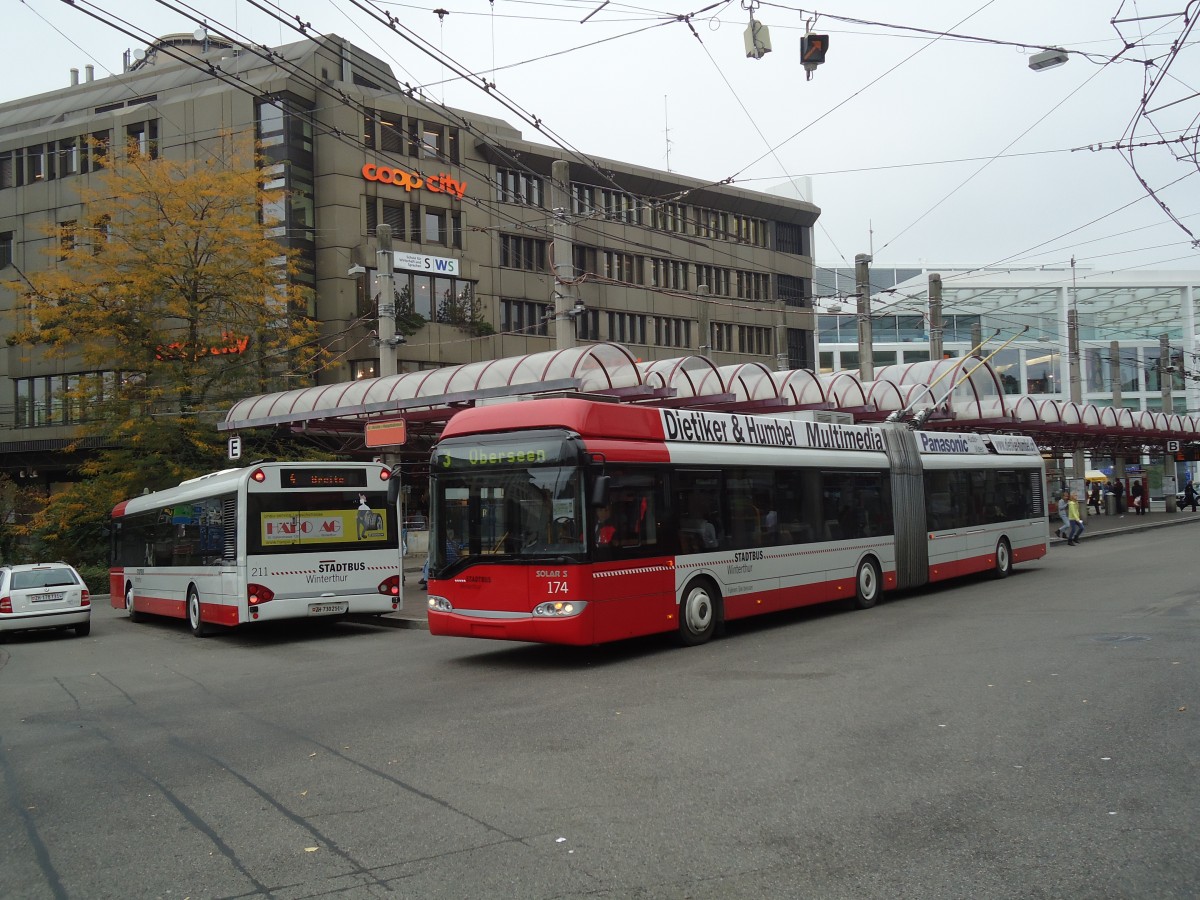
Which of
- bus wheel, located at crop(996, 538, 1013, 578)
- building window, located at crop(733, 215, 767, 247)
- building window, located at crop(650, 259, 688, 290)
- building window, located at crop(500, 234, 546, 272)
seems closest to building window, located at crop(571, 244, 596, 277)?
building window, located at crop(500, 234, 546, 272)

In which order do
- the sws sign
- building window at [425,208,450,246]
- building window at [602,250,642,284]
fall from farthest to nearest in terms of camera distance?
building window at [602,250,642,284], building window at [425,208,450,246], the sws sign

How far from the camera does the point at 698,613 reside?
13.4 metres

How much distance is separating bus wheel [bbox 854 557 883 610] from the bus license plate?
8409 mm

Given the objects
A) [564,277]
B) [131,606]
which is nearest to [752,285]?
[564,277]

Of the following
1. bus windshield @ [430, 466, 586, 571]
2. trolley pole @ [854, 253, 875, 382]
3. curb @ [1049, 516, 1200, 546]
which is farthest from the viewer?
curb @ [1049, 516, 1200, 546]

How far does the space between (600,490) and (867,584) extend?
752cm

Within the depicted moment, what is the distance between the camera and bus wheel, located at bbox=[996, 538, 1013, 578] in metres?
21.8

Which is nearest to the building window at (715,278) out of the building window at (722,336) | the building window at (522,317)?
the building window at (722,336)

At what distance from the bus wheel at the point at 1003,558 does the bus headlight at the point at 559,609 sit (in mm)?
13353

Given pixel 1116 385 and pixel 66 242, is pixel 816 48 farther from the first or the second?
pixel 1116 385

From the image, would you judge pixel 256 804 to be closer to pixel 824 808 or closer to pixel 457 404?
pixel 824 808

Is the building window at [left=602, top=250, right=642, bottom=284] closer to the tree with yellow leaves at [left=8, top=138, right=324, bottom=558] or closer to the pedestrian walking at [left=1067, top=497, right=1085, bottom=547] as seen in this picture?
the tree with yellow leaves at [left=8, top=138, right=324, bottom=558]

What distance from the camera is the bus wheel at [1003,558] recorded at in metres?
21.8

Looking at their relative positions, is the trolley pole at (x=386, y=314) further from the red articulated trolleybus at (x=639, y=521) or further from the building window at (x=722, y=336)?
the building window at (x=722, y=336)
